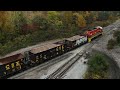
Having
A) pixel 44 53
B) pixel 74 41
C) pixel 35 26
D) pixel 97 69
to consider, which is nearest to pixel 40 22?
pixel 35 26

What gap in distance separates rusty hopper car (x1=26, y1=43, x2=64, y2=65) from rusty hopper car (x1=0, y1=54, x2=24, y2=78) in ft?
5.31

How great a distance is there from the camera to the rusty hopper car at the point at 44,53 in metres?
21.3

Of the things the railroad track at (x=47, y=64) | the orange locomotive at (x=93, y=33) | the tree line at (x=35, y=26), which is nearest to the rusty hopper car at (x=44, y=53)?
the railroad track at (x=47, y=64)

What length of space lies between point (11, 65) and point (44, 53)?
472 centimetres

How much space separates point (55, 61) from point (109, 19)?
2967 centimetres

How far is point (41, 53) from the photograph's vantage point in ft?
71.7

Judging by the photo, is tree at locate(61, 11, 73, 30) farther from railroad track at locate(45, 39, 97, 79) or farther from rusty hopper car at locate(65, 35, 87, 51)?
railroad track at locate(45, 39, 97, 79)

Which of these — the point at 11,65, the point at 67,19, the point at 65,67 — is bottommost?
the point at 65,67

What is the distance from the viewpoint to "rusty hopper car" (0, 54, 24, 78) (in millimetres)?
18188

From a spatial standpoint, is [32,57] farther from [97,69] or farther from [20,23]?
[20,23]

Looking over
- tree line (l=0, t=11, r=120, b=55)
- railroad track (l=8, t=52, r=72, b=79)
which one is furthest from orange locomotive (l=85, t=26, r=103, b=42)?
railroad track (l=8, t=52, r=72, b=79)

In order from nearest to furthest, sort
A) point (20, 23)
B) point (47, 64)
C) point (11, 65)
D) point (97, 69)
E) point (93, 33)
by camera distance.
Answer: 1. point (11, 65)
2. point (97, 69)
3. point (47, 64)
4. point (93, 33)
5. point (20, 23)

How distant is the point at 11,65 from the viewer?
1861 cm
